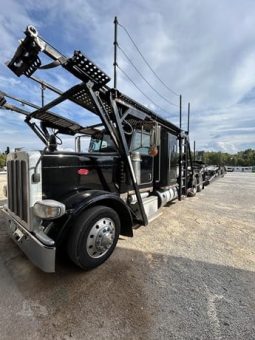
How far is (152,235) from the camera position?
4055mm

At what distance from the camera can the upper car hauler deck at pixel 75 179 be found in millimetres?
2527

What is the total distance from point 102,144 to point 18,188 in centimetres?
210

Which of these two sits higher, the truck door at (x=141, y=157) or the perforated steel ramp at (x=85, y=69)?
the perforated steel ramp at (x=85, y=69)

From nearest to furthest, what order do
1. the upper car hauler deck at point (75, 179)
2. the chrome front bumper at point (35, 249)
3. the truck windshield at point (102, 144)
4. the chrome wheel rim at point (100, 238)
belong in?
the chrome front bumper at point (35, 249) < the upper car hauler deck at point (75, 179) < the chrome wheel rim at point (100, 238) < the truck windshield at point (102, 144)

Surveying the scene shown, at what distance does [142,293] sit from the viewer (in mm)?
2395

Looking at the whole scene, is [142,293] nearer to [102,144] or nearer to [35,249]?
[35,249]

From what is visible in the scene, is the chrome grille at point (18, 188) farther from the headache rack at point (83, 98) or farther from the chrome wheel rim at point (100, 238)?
the headache rack at point (83, 98)

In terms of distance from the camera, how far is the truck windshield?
4297mm

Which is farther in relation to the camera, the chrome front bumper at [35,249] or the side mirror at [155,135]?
the side mirror at [155,135]

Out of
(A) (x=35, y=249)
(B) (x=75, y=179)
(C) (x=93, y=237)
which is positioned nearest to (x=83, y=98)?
(B) (x=75, y=179)

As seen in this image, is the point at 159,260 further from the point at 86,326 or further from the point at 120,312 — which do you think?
the point at 86,326

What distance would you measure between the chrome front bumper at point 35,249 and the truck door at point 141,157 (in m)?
2.33

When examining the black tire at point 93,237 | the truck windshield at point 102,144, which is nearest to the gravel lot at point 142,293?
the black tire at point 93,237

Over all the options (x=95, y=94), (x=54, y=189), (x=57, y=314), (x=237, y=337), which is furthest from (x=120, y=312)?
(x=95, y=94)
